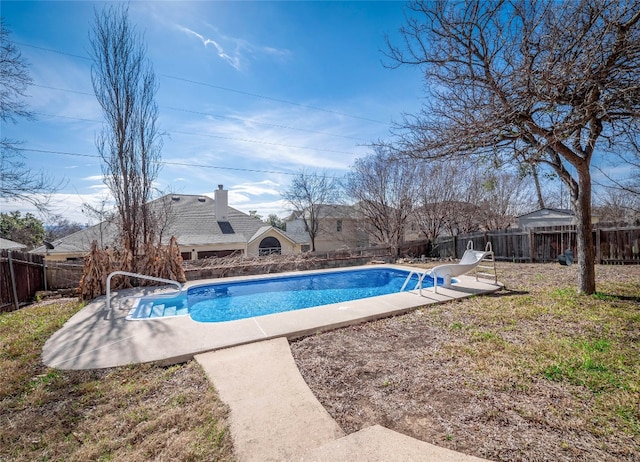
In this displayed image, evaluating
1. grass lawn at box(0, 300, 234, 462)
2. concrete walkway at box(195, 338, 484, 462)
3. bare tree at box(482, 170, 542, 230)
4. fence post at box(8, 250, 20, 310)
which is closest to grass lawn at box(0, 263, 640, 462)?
grass lawn at box(0, 300, 234, 462)

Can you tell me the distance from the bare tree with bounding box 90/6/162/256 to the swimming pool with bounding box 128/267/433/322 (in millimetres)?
2381

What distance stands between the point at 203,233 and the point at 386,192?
35.0 ft

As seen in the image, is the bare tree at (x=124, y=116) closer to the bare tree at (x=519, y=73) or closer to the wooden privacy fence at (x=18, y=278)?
the wooden privacy fence at (x=18, y=278)

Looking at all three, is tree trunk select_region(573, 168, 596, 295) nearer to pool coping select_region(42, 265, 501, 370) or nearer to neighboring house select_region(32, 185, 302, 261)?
pool coping select_region(42, 265, 501, 370)

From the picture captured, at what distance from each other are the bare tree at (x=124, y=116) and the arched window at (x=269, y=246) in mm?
10489

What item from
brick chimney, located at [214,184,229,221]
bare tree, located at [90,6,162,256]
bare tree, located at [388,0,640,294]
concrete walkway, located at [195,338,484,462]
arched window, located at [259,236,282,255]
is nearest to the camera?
concrete walkway, located at [195,338,484,462]

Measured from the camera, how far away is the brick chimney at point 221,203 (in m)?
18.2

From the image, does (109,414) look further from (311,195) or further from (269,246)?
(311,195)

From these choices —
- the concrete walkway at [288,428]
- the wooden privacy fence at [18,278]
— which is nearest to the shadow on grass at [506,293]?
the concrete walkway at [288,428]

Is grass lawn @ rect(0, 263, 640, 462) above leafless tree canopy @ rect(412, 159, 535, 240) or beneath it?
beneath

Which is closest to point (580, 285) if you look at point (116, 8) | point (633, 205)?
point (116, 8)

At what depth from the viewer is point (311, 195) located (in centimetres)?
2311

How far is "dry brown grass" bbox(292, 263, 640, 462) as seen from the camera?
2.08m

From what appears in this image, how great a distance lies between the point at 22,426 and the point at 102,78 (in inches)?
367
